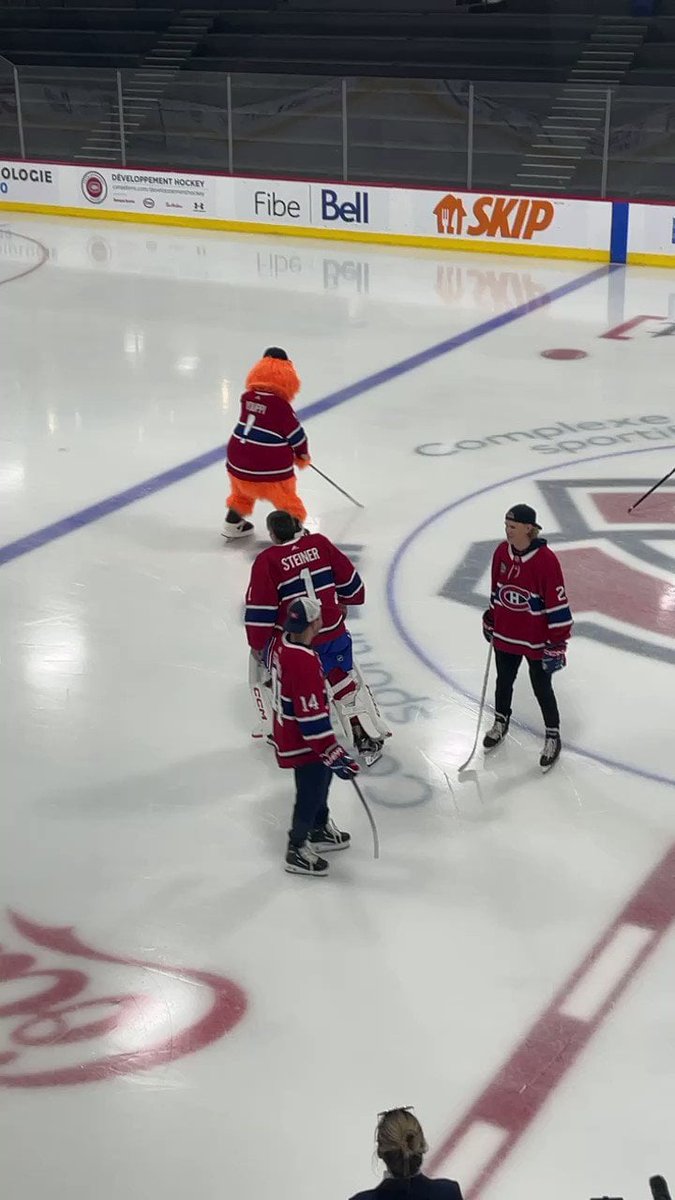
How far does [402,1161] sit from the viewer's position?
3064 mm

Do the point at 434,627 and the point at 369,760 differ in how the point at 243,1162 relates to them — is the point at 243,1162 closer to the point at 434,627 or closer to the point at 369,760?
the point at 369,760

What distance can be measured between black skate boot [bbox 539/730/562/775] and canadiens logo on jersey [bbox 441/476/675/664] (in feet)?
3.96

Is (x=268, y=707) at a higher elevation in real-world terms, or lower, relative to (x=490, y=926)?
higher

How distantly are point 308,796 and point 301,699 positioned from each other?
477 millimetres

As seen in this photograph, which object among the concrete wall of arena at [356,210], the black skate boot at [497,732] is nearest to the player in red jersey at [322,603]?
the black skate boot at [497,732]

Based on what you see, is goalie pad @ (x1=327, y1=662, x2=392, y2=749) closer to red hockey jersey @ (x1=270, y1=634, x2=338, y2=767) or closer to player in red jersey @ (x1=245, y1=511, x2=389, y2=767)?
player in red jersey @ (x1=245, y1=511, x2=389, y2=767)

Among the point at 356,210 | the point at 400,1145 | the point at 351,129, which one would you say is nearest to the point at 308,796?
the point at 400,1145

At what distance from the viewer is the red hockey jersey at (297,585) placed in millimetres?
5879

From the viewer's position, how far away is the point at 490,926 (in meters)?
5.35

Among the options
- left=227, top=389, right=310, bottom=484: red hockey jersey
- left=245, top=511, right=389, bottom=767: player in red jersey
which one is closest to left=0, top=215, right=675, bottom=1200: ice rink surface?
left=245, top=511, right=389, bottom=767: player in red jersey

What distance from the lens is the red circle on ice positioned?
13.2 m

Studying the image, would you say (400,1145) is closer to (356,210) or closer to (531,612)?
(531,612)

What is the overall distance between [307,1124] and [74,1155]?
0.67m

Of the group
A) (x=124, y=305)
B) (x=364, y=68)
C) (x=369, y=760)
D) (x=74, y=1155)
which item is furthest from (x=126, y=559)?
(x=364, y=68)
